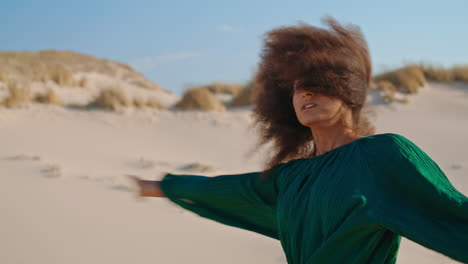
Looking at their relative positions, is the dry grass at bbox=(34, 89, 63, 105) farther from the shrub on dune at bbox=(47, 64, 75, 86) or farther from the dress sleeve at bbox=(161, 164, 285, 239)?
the dress sleeve at bbox=(161, 164, 285, 239)

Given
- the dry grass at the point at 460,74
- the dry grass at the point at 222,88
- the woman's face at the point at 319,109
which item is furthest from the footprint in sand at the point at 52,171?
the dry grass at the point at 222,88

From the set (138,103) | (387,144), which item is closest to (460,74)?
(138,103)

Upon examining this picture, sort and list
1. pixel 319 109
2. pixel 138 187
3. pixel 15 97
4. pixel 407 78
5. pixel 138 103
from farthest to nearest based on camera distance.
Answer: pixel 407 78 → pixel 138 103 → pixel 15 97 → pixel 138 187 → pixel 319 109

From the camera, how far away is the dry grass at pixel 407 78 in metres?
13.4

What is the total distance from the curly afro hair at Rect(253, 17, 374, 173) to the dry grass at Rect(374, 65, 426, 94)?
11.5 metres

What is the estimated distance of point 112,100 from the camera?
11.9 m

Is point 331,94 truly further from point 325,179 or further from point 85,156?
point 85,156

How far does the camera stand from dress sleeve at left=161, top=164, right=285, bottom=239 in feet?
8.68

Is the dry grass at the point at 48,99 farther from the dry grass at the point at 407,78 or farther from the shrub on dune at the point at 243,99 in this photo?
the dry grass at the point at 407,78

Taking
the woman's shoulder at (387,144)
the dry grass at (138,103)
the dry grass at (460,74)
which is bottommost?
the dry grass at (138,103)

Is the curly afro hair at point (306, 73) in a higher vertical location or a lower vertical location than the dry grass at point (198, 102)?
higher

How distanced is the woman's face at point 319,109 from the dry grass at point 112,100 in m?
9.96

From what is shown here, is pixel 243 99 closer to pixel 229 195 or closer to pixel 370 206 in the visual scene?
pixel 229 195

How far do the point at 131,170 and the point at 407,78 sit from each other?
8.63 meters
